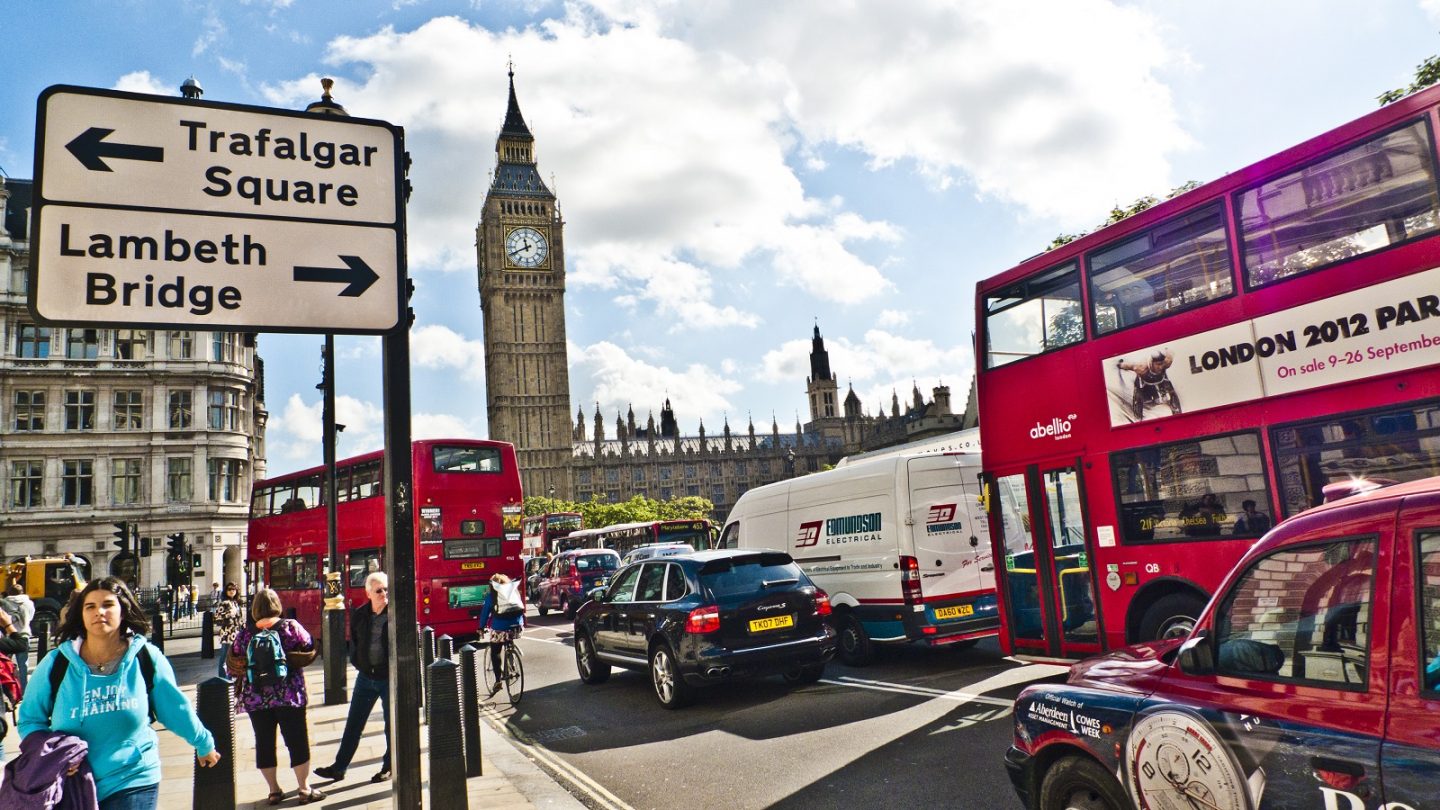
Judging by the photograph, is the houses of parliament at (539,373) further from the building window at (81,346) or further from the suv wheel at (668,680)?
the suv wheel at (668,680)

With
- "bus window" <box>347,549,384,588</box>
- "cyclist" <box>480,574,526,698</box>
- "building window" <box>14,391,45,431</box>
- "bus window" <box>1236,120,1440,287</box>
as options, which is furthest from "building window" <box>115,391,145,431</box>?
"bus window" <box>1236,120,1440,287</box>

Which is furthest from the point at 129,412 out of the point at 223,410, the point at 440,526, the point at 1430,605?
the point at 1430,605

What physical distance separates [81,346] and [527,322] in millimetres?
76909

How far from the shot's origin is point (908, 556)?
1145 centimetres

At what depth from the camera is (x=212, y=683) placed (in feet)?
15.6

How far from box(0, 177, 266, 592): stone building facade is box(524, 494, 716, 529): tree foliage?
5793 centimetres

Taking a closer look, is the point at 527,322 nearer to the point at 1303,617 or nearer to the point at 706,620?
the point at 706,620

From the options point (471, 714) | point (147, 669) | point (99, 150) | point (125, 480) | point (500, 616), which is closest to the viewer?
point (99, 150)

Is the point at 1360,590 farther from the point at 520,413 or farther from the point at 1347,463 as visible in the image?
the point at 520,413

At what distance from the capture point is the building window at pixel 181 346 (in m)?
41.8

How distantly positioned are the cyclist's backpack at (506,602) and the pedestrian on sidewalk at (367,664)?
416cm

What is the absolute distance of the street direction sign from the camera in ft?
10.6

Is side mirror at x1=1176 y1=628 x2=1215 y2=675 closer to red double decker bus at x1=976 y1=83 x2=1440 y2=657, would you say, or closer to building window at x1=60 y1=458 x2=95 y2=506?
red double decker bus at x1=976 y1=83 x2=1440 y2=657

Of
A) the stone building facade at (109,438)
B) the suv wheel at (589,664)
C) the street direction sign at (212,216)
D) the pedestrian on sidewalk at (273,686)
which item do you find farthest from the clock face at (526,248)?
the street direction sign at (212,216)
